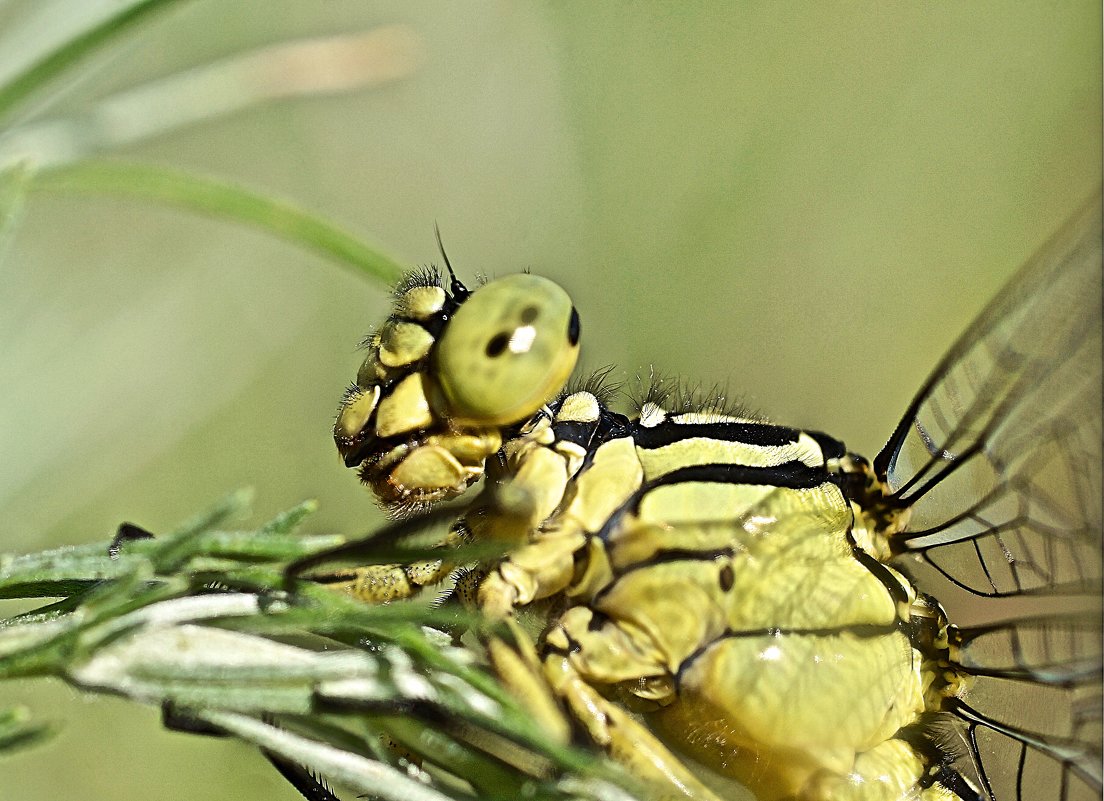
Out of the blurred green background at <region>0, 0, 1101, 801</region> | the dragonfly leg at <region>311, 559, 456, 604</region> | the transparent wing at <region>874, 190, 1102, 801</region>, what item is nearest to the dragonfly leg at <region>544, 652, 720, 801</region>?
the dragonfly leg at <region>311, 559, 456, 604</region>

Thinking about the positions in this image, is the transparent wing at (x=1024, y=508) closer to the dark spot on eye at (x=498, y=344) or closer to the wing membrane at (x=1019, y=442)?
the wing membrane at (x=1019, y=442)

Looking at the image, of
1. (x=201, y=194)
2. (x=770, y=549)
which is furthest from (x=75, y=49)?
(x=770, y=549)

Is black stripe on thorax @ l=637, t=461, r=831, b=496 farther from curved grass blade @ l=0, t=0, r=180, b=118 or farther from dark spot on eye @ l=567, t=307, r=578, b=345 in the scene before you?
curved grass blade @ l=0, t=0, r=180, b=118

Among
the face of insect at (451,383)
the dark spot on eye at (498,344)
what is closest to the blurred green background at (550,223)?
the face of insect at (451,383)

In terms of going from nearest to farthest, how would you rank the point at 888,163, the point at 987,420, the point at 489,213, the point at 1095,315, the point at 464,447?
the point at 464,447
the point at 1095,315
the point at 987,420
the point at 489,213
the point at 888,163

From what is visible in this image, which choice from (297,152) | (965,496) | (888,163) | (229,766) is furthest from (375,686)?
(888,163)

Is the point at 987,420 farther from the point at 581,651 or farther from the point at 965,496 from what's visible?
the point at 581,651

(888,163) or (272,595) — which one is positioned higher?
(888,163)

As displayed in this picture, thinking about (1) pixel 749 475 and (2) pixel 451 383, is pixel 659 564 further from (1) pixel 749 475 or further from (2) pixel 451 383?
(2) pixel 451 383
